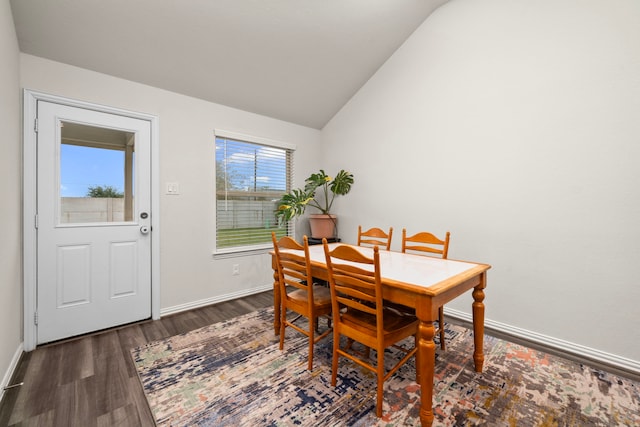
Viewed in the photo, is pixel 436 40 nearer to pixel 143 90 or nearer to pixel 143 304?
pixel 143 90

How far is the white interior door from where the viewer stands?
214 cm

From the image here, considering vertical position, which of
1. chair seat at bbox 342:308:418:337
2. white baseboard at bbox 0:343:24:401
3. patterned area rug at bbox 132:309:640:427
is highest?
chair seat at bbox 342:308:418:337

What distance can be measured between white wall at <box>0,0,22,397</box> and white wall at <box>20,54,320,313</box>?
1.63ft

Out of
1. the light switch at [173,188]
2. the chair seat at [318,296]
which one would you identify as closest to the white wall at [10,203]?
the light switch at [173,188]

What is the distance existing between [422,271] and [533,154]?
153 cm

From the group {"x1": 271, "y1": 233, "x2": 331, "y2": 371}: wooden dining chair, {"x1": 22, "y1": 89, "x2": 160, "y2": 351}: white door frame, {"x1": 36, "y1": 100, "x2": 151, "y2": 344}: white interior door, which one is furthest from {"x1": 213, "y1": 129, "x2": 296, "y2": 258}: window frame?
{"x1": 22, "y1": 89, "x2": 160, "y2": 351}: white door frame

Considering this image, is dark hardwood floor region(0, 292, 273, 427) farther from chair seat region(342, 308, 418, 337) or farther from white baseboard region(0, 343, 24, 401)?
chair seat region(342, 308, 418, 337)

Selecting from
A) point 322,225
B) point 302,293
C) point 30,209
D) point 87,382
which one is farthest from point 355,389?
point 30,209

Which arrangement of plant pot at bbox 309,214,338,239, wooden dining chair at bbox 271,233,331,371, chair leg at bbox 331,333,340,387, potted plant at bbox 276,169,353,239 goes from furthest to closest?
plant pot at bbox 309,214,338,239 → potted plant at bbox 276,169,353,239 → wooden dining chair at bbox 271,233,331,371 → chair leg at bbox 331,333,340,387

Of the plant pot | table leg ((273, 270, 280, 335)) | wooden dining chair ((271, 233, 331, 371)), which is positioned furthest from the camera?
the plant pot

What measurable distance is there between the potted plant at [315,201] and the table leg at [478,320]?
6.96 ft

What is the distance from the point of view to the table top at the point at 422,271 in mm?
1389

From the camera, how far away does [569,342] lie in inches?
82.7

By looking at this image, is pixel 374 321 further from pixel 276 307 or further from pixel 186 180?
pixel 186 180
